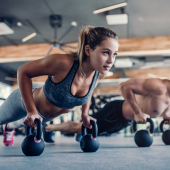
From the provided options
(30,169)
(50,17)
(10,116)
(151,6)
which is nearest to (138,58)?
(151,6)

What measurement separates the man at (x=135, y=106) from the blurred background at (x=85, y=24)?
1487mm

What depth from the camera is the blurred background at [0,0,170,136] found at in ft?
14.0

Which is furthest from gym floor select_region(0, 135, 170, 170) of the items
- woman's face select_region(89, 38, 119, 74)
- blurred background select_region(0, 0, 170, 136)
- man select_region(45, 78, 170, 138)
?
blurred background select_region(0, 0, 170, 136)

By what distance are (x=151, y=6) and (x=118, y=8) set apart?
26.2 inches

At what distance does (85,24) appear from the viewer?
16.0 ft

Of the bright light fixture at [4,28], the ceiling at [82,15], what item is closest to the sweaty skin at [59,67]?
the ceiling at [82,15]

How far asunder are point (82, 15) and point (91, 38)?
351 cm

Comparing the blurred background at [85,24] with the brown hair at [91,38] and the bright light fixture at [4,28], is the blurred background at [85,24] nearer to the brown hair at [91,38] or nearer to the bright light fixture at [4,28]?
the bright light fixture at [4,28]

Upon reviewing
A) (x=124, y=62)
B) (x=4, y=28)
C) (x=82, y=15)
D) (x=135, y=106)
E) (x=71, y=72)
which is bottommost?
(x=135, y=106)

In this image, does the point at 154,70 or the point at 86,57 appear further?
the point at 154,70

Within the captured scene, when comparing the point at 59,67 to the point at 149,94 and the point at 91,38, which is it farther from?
the point at 149,94

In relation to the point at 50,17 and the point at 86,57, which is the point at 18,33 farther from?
the point at 86,57

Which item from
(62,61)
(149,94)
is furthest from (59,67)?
(149,94)

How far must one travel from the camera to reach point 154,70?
795 cm
